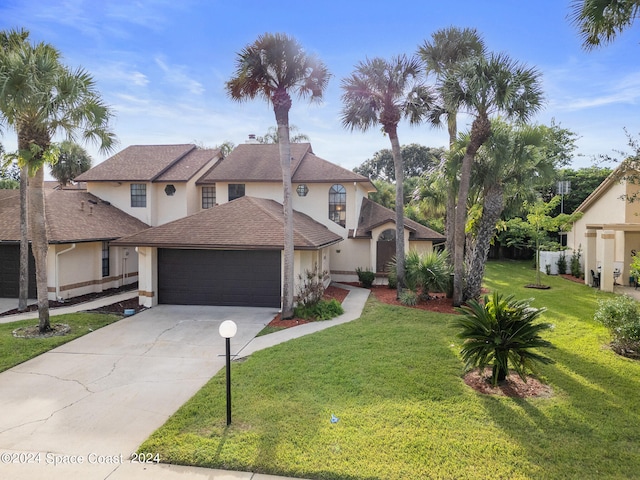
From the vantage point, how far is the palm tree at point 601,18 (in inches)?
311

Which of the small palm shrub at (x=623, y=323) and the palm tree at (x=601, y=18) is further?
the small palm shrub at (x=623, y=323)

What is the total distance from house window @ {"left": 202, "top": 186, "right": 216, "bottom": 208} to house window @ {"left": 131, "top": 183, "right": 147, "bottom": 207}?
10.3 feet

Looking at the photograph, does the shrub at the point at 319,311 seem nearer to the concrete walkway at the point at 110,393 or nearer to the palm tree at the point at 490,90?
the concrete walkway at the point at 110,393

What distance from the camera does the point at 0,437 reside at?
5328mm

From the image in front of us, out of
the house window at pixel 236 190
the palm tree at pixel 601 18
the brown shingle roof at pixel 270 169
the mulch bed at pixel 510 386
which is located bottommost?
the mulch bed at pixel 510 386

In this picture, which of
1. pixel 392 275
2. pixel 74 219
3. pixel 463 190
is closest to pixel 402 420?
pixel 463 190

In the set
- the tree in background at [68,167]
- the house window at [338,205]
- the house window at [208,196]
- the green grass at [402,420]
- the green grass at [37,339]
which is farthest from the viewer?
the tree in background at [68,167]

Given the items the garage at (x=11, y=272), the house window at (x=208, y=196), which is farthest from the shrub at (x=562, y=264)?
the garage at (x=11, y=272)

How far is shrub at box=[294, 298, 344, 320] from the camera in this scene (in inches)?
491

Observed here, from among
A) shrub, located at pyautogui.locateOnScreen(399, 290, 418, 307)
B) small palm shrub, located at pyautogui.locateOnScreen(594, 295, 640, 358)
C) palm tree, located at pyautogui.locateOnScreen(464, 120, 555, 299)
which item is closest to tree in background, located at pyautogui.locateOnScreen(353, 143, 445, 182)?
palm tree, located at pyautogui.locateOnScreen(464, 120, 555, 299)

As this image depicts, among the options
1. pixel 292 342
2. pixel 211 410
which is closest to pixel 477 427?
pixel 211 410

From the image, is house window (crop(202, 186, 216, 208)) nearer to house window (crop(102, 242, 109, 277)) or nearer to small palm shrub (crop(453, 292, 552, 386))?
house window (crop(102, 242, 109, 277))

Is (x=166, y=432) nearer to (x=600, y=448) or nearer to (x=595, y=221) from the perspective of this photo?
(x=600, y=448)

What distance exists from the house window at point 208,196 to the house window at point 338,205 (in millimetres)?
7024
